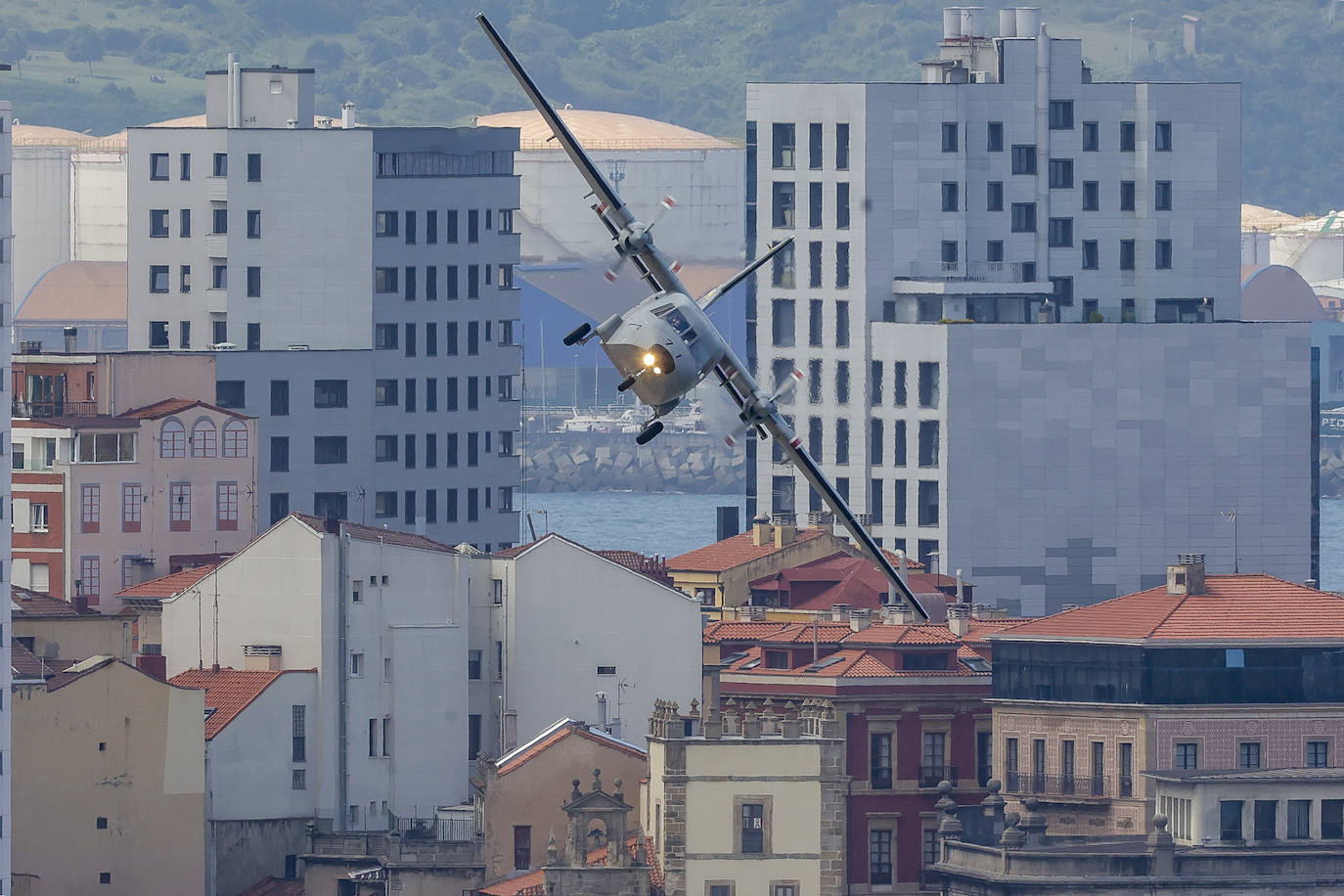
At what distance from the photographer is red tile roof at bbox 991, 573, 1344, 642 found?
155250 mm

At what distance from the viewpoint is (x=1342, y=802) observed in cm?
15025

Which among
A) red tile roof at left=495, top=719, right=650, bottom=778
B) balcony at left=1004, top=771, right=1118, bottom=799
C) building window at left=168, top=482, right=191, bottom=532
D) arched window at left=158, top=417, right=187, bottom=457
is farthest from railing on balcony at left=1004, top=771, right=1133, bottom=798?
arched window at left=158, top=417, right=187, bottom=457

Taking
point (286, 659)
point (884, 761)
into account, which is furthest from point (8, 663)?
point (884, 761)

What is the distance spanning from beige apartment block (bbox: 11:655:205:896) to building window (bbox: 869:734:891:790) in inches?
943

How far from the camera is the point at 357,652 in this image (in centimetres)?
15288

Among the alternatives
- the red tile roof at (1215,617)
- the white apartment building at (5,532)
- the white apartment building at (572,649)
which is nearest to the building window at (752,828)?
the white apartment building at (572,649)

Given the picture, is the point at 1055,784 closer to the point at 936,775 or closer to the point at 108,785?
the point at 936,775

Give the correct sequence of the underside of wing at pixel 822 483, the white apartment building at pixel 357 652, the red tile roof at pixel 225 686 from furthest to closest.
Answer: the white apartment building at pixel 357 652 → the red tile roof at pixel 225 686 → the underside of wing at pixel 822 483

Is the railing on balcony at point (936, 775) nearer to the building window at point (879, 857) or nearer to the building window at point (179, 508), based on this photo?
the building window at point (879, 857)

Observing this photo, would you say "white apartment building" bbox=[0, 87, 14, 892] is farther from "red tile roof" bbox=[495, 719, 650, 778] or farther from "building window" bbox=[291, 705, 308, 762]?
"red tile roof" bbox=[495, 719, 650, 778]

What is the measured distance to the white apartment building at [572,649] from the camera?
157 m

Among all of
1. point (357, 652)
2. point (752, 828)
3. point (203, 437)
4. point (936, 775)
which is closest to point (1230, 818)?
point (936, 775)

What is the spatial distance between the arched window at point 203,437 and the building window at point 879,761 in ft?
167

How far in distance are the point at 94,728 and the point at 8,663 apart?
3859 mm
